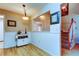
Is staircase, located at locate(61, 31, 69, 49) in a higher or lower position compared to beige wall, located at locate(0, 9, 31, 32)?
lower

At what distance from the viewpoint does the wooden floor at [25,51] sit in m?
2.01

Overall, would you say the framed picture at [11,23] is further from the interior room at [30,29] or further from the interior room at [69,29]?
the interior room at [69,29]

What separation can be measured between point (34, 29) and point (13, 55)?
75 centimetres

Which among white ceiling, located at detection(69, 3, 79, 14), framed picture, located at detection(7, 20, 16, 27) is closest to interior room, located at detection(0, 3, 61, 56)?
framed picture, located at detection(7, 20, 16, 27)

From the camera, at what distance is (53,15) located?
6.60ft

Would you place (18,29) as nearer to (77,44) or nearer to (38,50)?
(38,50)

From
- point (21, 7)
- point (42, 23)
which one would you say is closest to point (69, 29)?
point (42, 23)

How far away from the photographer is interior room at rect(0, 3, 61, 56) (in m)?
1.97

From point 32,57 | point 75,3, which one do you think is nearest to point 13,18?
point 32,57

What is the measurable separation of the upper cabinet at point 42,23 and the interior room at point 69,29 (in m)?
0.33

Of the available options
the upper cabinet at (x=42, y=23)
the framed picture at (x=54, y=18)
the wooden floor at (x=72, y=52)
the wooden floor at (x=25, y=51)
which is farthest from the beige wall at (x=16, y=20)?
the wooden floor at (x=72, y=52)

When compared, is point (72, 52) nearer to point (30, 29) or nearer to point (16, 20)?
point (30, 29)

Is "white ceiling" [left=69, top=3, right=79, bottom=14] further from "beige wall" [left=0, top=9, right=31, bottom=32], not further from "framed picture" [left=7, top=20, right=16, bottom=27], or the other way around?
"framed picture" [left=7, top=20, right=16, bottom=27]

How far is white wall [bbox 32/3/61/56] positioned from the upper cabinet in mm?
90
